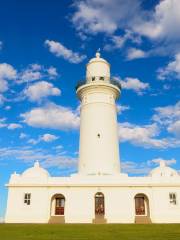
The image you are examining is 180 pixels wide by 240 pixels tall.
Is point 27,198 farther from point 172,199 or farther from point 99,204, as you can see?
point 172,199

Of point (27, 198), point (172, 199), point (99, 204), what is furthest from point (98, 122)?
point (172, 199)

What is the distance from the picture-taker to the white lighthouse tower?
116ft

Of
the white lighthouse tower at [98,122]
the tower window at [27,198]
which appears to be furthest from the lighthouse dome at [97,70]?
the tower window at [27,198]

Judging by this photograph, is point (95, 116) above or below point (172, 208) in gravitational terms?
above

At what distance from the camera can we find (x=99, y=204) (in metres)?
32.8

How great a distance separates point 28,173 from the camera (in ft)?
109

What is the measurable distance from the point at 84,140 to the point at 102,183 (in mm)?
6666

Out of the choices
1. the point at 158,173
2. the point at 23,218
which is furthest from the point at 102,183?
the point at 23,218

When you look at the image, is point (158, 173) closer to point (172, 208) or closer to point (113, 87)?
point (172, 208)

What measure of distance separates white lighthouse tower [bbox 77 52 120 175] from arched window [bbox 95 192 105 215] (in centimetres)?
241

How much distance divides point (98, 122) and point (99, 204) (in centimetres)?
945

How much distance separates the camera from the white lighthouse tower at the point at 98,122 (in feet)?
116

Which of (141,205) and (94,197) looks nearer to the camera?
(94,197)

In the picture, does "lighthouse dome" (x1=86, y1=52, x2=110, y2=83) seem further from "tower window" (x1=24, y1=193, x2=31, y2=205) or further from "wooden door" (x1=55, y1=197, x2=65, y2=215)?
"tower window" (x1=24, y1=193, x2=31, y2=205)
